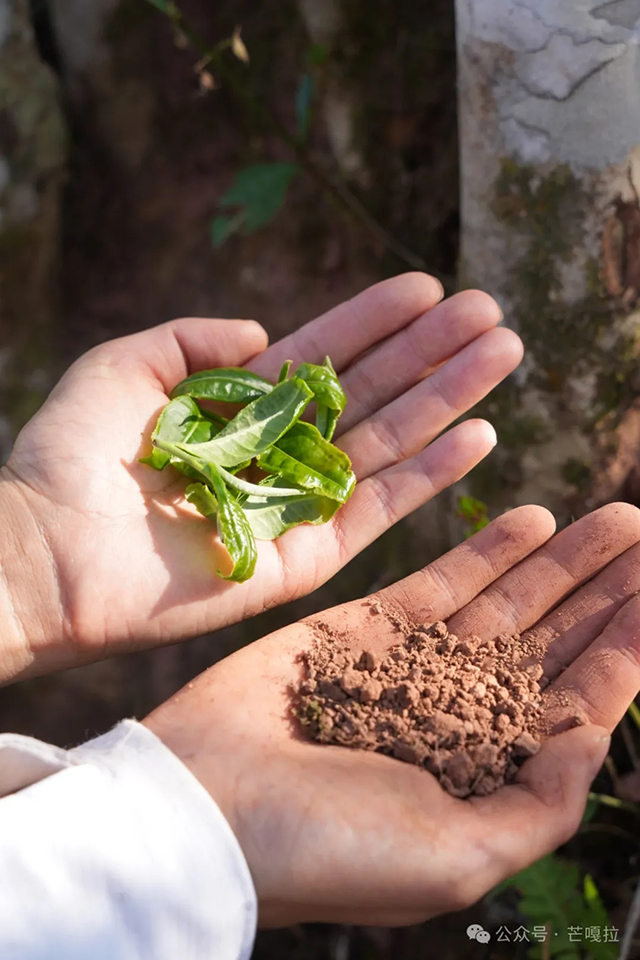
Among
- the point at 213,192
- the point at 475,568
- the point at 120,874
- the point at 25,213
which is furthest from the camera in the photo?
the point at 213,192

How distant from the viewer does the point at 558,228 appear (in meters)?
2.75

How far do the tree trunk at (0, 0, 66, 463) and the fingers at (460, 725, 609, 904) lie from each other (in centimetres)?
344

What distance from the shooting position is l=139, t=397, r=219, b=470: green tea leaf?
254 cm

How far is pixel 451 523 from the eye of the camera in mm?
3469

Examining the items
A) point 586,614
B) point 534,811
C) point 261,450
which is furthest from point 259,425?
point 534,811

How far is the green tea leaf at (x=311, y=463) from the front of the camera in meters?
2.59

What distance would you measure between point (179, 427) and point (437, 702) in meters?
1.20

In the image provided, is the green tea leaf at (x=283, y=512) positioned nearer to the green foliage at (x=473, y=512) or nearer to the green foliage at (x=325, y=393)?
the green foliage at (x=325, y=393)

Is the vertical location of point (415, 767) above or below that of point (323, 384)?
below

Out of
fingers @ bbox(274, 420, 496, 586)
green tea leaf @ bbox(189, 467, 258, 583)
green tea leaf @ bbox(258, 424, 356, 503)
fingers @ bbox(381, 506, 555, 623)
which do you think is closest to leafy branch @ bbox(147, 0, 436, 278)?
green tea leaf @ bbox(258, 424, 356, 503)

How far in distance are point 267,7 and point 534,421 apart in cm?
264

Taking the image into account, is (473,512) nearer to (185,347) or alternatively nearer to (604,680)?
(604,680)

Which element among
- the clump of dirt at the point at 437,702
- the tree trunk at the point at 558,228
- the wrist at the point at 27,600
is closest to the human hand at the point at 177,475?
the wrist at the point at 27,600

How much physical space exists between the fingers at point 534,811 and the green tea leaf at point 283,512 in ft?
3.21
